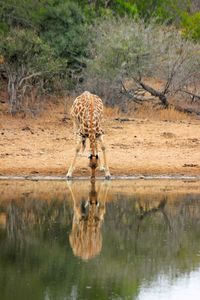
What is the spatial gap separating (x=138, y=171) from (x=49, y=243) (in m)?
6.27

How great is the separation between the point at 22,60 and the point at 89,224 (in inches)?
392

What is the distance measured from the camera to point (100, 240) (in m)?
10.4

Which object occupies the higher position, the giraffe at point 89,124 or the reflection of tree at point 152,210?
the giraffe at point 89,124

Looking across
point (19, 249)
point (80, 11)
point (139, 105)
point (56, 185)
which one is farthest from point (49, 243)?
point (80, 11)

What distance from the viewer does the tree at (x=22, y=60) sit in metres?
20.3

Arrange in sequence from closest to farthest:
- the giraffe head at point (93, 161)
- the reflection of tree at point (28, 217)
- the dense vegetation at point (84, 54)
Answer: the reflection of tree at point (28, 217) < the giraffe head at point (93, 161) < the dense vegetation at point (84, 54)

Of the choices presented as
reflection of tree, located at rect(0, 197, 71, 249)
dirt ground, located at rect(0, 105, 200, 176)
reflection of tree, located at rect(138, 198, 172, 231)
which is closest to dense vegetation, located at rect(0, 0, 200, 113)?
dirt ground, located at rect(0, 105, 200, 176)

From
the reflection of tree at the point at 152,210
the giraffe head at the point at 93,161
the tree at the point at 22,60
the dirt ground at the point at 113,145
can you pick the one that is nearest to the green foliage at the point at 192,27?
the dirt ground at the point at 113,145

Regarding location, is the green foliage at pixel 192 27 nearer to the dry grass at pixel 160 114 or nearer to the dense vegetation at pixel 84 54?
the dense vegetation at pixel 84 54

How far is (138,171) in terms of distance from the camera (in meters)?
16.2

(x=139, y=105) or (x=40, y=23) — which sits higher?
(x=40, y=23)

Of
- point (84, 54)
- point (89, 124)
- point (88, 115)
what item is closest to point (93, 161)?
point (89, 124)

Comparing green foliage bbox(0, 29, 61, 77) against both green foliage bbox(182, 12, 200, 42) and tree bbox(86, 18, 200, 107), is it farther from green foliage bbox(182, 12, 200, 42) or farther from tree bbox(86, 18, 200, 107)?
green foliage bbox(182, 12, 200, 42)

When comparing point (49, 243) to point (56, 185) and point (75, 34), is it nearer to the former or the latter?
point (56, 185)
